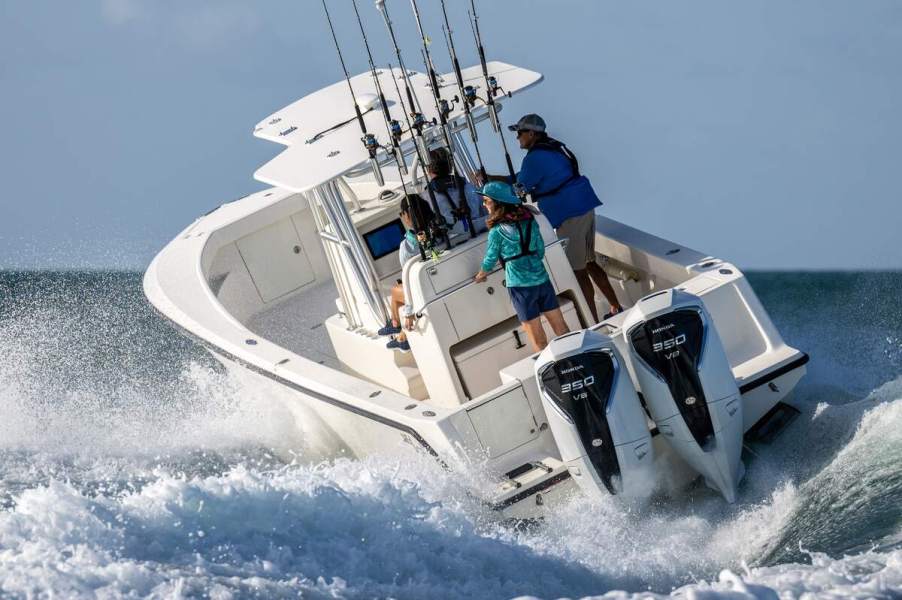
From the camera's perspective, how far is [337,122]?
22.6ft

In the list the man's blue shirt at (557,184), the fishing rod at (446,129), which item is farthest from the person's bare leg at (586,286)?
the fishing rod at (446,129)

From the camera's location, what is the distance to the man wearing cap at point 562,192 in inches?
252

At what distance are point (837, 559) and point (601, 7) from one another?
14948 mm

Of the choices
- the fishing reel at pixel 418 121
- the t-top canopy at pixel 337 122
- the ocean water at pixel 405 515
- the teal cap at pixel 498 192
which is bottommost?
the ocean water at pixel 405 515

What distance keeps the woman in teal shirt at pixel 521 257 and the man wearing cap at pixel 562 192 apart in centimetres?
57

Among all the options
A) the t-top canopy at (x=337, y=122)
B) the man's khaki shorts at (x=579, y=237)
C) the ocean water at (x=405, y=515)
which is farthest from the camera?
the man's khaki shorts at (x=579, y=237)

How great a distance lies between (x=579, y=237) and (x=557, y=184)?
28 cm

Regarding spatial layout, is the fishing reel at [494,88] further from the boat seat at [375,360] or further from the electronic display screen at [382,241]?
the boat seat at [375,360]

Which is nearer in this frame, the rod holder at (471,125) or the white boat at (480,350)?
the white boat at (480,350)

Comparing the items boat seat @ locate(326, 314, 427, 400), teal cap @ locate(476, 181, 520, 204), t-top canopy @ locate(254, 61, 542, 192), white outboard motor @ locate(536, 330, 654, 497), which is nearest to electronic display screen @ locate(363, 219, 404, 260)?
boat seat @ locate(326, 314, 427, 400)

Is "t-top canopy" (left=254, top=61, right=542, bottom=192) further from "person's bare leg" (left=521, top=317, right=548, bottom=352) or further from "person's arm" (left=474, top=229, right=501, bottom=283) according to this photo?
"person's bare leg" (left=521, top=317, right=548, bottom=352)

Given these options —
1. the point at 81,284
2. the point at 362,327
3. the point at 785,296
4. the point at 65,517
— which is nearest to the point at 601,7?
the point at 81,284

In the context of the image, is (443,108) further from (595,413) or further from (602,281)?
(595,413)

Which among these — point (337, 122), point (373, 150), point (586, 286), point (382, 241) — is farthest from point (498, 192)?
point (337, 122)
